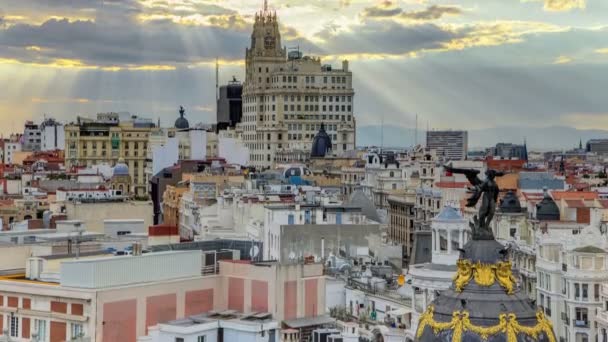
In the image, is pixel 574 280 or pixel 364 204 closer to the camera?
pixel 574 280

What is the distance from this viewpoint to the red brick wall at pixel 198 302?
165ft

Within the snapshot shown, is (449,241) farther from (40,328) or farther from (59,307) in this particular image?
(40,328)

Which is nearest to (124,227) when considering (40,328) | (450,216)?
(450,216)

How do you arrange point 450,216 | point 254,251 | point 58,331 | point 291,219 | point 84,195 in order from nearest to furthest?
point 58,331
point 450,216
point 254,251
point 291,219
point 84,195

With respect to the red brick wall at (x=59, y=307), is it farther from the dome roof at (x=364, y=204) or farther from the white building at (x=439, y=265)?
the dome roof at (x=364, y=204)

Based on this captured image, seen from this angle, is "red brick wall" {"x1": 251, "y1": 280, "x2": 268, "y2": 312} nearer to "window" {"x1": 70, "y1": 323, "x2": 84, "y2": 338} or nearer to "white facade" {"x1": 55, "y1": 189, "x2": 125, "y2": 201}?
"window" {"x1": 70, "y1": 323, "x2": 84, "y2": 338}

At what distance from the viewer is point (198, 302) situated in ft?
166

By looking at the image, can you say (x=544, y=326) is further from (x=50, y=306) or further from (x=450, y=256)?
(x=450, y=256)

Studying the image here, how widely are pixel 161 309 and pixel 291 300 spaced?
6216 millimetres

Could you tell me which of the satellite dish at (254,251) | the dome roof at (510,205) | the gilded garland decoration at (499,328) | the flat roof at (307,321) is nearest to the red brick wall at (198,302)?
the flat roof at (307,321)

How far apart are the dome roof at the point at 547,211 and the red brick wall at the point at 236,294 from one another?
111 ft

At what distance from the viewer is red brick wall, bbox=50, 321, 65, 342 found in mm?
48500

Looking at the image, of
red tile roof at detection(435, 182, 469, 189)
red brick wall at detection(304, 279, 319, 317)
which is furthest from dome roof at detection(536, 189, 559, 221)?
red brick wall at detection(304, 279, 319, 317)

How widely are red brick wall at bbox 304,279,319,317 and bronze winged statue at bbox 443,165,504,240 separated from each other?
111ft
